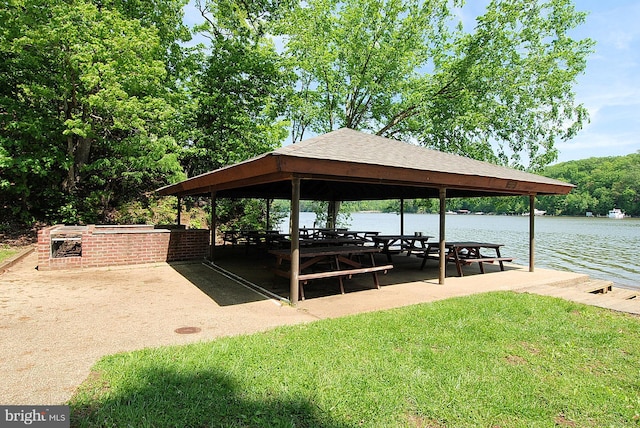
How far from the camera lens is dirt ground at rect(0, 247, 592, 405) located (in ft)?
10.4

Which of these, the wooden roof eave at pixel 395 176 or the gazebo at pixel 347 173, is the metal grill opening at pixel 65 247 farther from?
the wooden roof eave at pixel 395 176

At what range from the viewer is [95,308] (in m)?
5.05

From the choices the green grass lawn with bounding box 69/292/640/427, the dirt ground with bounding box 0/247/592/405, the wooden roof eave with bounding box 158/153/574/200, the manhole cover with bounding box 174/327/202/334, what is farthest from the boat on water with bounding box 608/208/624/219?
the manhole cover with bounding box 174/327/202/334

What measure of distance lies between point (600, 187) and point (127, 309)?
66603mm

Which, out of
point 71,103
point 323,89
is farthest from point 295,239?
point 323,89

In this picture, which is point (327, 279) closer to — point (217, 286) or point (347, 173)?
point (217, 286)

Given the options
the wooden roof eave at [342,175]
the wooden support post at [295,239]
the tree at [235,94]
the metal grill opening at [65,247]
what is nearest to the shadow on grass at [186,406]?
the wooden support post at [295,239]

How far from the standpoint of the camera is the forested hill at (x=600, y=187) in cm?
4978

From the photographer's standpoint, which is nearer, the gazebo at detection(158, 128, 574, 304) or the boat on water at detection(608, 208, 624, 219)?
the gazebo at detection(158, 128, 574, 304)

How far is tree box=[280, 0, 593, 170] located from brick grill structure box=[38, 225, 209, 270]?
10.2 metres

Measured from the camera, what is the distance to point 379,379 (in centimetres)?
297

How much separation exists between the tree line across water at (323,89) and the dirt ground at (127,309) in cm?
666

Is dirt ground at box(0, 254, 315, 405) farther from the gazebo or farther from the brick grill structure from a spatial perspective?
→ the gazebo

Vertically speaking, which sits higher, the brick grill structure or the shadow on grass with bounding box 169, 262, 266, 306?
the brick grill structure
